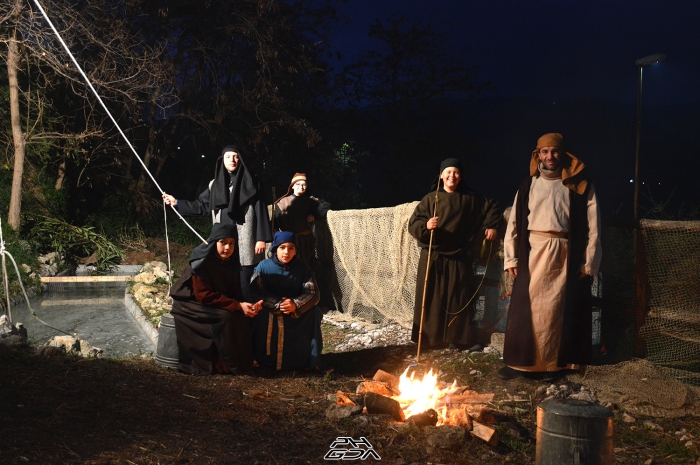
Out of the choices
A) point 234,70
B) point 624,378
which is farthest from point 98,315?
point 234,70

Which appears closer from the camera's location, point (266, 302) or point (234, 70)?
point (266, 302)

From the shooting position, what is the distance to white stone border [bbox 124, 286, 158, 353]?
7.85 m

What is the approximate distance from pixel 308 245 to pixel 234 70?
1038cm

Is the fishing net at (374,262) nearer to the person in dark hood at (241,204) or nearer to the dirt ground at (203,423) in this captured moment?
the person in dark hood at (241,204)

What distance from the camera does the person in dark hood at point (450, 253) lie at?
598cm

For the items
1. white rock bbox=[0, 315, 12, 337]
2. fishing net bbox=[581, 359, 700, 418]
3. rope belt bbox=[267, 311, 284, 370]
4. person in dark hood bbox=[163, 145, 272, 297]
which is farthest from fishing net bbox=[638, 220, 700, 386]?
white rock bbox=[0, 315, 12, 337]

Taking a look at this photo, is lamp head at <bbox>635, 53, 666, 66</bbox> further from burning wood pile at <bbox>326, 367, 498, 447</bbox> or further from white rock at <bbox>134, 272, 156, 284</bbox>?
white rock at <bbox>134, 272, 156, 284</bbox>

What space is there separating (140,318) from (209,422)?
5.32m

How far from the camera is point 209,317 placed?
208 inches

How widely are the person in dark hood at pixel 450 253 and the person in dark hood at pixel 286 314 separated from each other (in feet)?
3.44

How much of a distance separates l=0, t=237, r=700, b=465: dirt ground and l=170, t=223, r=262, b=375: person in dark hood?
17 cm

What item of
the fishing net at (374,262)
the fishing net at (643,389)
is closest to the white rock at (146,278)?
the fishing net at (374,262)

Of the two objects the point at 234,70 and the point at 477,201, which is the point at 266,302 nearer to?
the point at 477,201

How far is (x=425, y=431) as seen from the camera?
3.69 m
